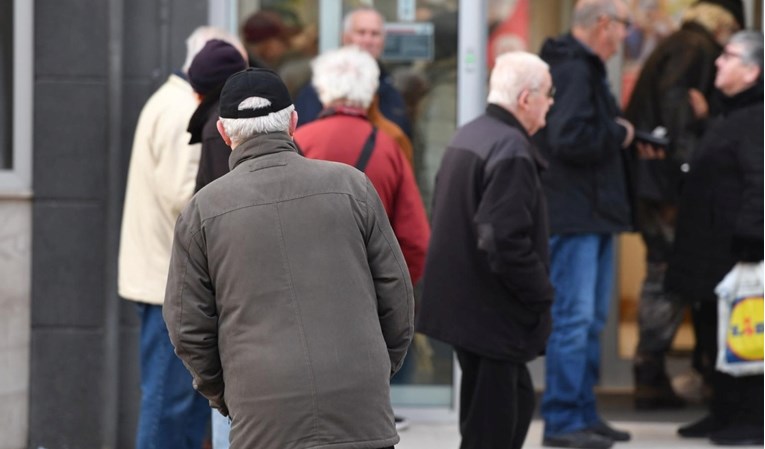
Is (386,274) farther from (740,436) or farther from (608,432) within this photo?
(740,436)

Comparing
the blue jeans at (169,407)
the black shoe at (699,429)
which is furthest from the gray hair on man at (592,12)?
the blue jeans at (169,407)

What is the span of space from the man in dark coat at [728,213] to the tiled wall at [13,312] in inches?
119

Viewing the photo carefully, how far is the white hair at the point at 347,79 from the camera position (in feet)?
18.5

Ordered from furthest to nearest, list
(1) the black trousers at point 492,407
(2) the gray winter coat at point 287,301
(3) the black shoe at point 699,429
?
(3) the black shoe at point 699,429 < (1) the black trousers at point 492,407 < (2) the gray winter coat at point 287,301

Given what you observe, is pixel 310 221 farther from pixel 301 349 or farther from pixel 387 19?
pixel 387 19

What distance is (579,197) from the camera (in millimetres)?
6484

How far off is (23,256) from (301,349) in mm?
→ 3194

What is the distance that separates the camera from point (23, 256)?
645 centimetres

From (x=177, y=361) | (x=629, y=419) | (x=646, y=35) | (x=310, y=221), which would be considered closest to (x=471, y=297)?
(x=177, y=361)

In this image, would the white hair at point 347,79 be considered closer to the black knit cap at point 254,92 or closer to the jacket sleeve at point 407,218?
the jacket sleeve at point 407,218

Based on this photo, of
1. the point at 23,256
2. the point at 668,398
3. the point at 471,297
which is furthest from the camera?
the point at 668,398

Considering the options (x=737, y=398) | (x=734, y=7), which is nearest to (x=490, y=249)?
(x=737, y=398)

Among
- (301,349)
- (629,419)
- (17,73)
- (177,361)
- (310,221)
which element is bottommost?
(629,419)

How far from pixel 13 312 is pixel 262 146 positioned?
120 inches
